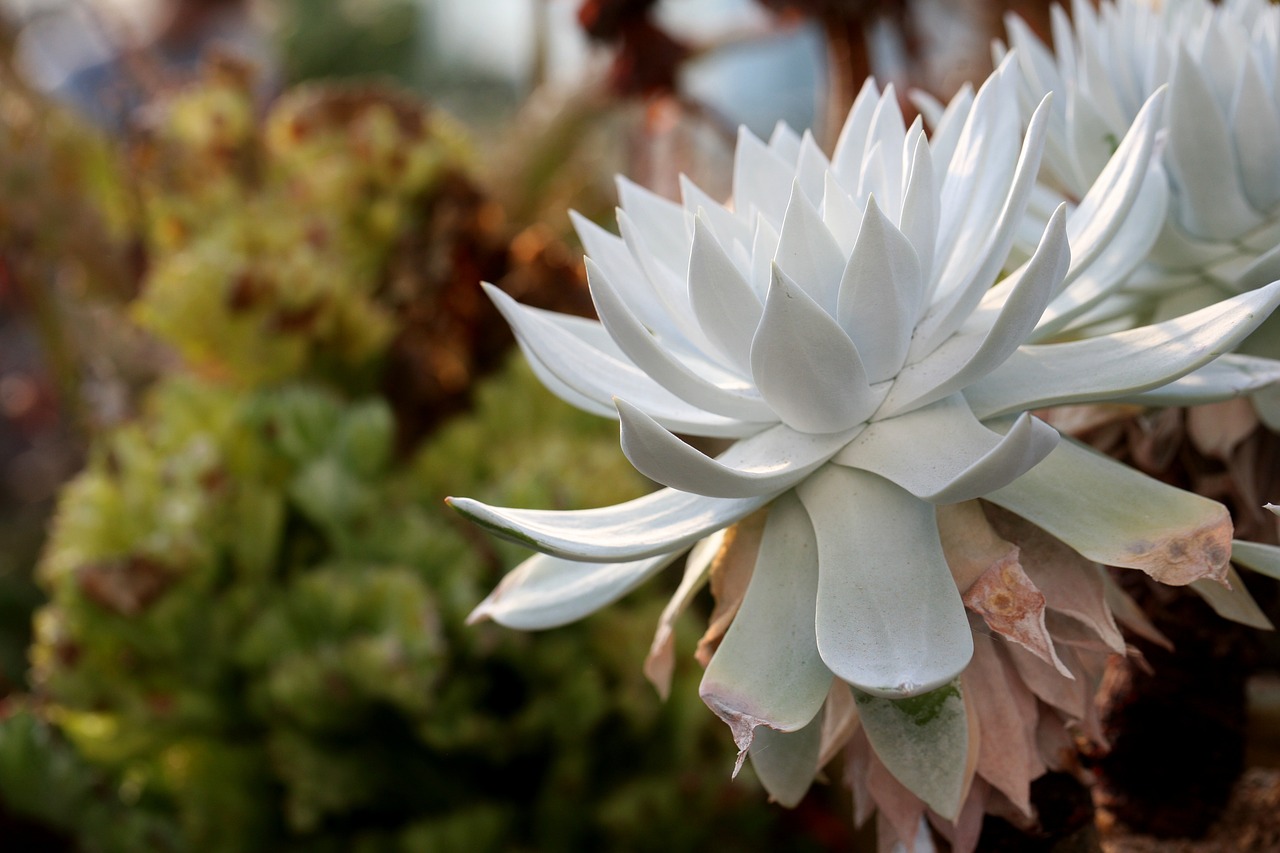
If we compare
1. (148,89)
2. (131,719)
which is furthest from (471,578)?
(148,89)

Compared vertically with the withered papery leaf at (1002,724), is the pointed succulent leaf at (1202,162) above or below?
above

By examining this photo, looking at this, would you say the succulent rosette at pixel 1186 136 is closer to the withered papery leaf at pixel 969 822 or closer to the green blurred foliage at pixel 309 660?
the withered papery leaf at pixel 969 822

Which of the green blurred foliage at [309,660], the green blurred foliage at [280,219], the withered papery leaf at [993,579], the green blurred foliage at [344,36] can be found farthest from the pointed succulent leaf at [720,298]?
the green blurred foliage at [344,36]

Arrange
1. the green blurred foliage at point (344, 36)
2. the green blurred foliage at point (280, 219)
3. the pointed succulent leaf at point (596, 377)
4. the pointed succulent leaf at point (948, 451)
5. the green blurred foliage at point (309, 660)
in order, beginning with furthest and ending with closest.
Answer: the green blurred foliage at point (344, 36) → the green blurred foliage at point (280, 219) → the green blurred foliage at point (309, 660) → the pointed succulent leaf at point (596, 377) → the pointed succulent leaf at point (948, 451)

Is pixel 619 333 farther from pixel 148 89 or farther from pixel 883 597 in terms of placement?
pixel 148 89

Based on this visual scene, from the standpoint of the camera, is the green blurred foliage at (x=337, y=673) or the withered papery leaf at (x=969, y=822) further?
the green blurred foliage at (x=337, y=673)

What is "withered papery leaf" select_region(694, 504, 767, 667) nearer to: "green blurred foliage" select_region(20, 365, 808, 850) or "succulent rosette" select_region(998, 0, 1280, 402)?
"succulent rosette" select_region(998, 0, 1280, 402)

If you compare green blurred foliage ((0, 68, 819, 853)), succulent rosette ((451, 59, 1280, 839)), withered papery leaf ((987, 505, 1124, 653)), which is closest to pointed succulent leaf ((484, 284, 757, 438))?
succulent rosette ((451, 59, 1280, 839))
